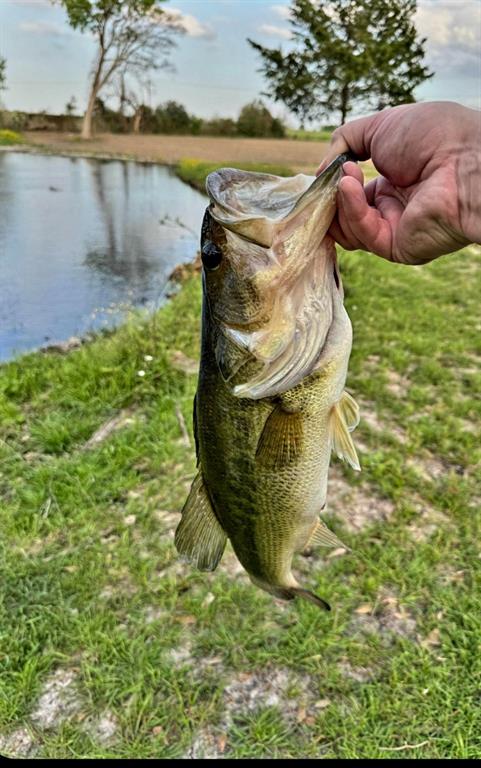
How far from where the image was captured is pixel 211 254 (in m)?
1.17

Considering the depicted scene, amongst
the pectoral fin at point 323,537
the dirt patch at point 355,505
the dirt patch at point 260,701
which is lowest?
the dirt patch at point 260,701

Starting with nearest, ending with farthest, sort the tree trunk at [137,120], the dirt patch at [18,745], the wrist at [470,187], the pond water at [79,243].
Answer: the wrist at [470,187] < the dirt patch at [18,745] < the pond water at [79,243] < the tree trunk at [137,120]

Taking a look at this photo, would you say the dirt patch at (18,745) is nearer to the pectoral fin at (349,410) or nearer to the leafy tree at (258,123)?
the pectoral fin at (349,410)

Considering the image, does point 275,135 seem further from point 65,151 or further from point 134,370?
point 65,151

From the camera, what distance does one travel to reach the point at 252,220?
3.56 ft

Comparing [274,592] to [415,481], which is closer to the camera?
[274,592]

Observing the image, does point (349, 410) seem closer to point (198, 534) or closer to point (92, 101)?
point (198, 534)

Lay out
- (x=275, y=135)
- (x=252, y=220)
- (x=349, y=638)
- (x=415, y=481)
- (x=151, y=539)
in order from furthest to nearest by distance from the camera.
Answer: (x=275, y=135), (x=415, y=481), (x=151, y=539), (x=349, y=638), (x=252, y=220)

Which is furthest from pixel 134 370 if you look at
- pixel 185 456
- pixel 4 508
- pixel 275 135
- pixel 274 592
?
pixel 275 135

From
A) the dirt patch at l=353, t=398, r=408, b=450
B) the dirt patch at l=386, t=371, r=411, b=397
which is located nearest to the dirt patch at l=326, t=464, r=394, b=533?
the dirt patch at l=353, t=398, r=408, b=450

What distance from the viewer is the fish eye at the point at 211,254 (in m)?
1.16

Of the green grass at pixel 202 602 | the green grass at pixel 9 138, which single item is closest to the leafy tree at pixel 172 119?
the green grass at pixel 9 138

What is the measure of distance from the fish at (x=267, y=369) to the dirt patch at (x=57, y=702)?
118 cm

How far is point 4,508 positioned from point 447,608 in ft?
7.60
